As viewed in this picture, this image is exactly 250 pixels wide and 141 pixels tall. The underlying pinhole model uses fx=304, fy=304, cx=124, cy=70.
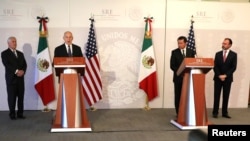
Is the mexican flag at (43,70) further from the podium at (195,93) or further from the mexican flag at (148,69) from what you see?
the podium at (195,93)

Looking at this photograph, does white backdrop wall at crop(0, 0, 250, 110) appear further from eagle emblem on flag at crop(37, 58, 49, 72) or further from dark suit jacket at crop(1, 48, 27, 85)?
dark suit jacket at crop(1, 48, 27, 85)

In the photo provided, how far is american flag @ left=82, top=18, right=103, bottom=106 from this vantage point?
20.9ft

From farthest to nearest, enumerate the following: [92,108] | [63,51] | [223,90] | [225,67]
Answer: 1. [92,108]
2. [223,90]
3. [225,67]
4. [63,51]

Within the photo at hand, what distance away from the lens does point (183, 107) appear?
204 inches

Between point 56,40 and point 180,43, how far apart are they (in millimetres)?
2638

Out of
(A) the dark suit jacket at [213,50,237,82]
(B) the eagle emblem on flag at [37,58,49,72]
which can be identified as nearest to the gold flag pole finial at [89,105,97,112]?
(B) the eagle emblem on flag at [37,58,49,72]

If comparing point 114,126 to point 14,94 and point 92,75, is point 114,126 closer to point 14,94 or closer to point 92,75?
point 92,75

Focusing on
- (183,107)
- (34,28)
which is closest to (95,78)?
(34,28)

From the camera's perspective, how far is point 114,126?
209 inches

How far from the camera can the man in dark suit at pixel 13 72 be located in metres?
5.50

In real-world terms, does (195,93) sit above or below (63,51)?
below

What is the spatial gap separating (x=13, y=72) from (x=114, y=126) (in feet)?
6.81

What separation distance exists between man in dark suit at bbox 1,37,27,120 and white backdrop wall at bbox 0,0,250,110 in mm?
791

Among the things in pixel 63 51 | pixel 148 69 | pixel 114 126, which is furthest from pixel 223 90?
pixel 63 51
